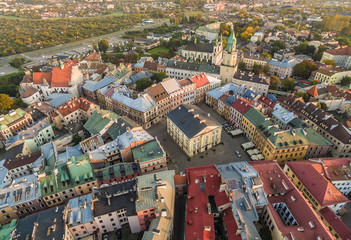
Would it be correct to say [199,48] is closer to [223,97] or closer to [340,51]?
[223,97]

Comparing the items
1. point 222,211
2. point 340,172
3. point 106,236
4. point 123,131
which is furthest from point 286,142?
point 106,236

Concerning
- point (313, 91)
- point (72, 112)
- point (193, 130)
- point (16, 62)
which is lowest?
point (16, 62)

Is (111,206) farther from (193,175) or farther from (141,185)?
(193,175)

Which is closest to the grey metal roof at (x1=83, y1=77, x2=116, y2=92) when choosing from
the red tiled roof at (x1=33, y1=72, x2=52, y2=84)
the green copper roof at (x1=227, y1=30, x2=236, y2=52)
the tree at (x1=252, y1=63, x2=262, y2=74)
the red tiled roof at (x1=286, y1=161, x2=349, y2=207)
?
the red tiled roof at (x1=33, y1=72, x2=52, y2=84)

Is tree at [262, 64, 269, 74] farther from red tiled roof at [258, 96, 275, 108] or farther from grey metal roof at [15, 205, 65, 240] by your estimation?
grey metal roof at [15, 205, 65, 240]

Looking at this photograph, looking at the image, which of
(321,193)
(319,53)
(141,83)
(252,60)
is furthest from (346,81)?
(141,83)

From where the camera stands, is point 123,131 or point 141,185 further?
point 123,131
